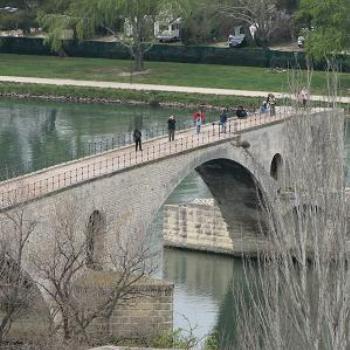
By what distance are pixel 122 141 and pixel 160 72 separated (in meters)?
27.5

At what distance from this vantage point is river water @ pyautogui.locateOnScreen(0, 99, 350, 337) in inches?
1860

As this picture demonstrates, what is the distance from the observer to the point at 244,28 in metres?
103

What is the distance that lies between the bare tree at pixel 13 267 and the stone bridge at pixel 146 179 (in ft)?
0.56

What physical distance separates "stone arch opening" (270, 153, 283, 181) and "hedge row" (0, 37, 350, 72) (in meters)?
36.1

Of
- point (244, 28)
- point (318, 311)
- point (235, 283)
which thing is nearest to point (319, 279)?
point (318, 311)

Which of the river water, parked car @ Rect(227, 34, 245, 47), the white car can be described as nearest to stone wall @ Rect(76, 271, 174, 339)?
the river water

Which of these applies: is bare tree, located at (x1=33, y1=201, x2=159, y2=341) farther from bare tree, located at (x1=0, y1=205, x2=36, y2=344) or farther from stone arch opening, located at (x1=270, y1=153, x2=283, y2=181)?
stone arch opening, located at (x1=270, y1=153, x2=283, y2=181)

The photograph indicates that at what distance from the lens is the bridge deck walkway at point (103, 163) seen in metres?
38.7

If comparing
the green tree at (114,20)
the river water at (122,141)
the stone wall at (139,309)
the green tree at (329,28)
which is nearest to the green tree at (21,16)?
the green tree at (114,20)

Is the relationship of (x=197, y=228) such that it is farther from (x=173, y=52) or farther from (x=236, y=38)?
(x=236, y=38)

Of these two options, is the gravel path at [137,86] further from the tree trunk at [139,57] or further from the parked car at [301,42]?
the parked car at [301,42]

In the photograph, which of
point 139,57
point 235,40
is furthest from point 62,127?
point 235,40

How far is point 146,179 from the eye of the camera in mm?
43750

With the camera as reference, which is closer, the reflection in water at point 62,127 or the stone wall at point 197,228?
the stone wall at point 197,228
